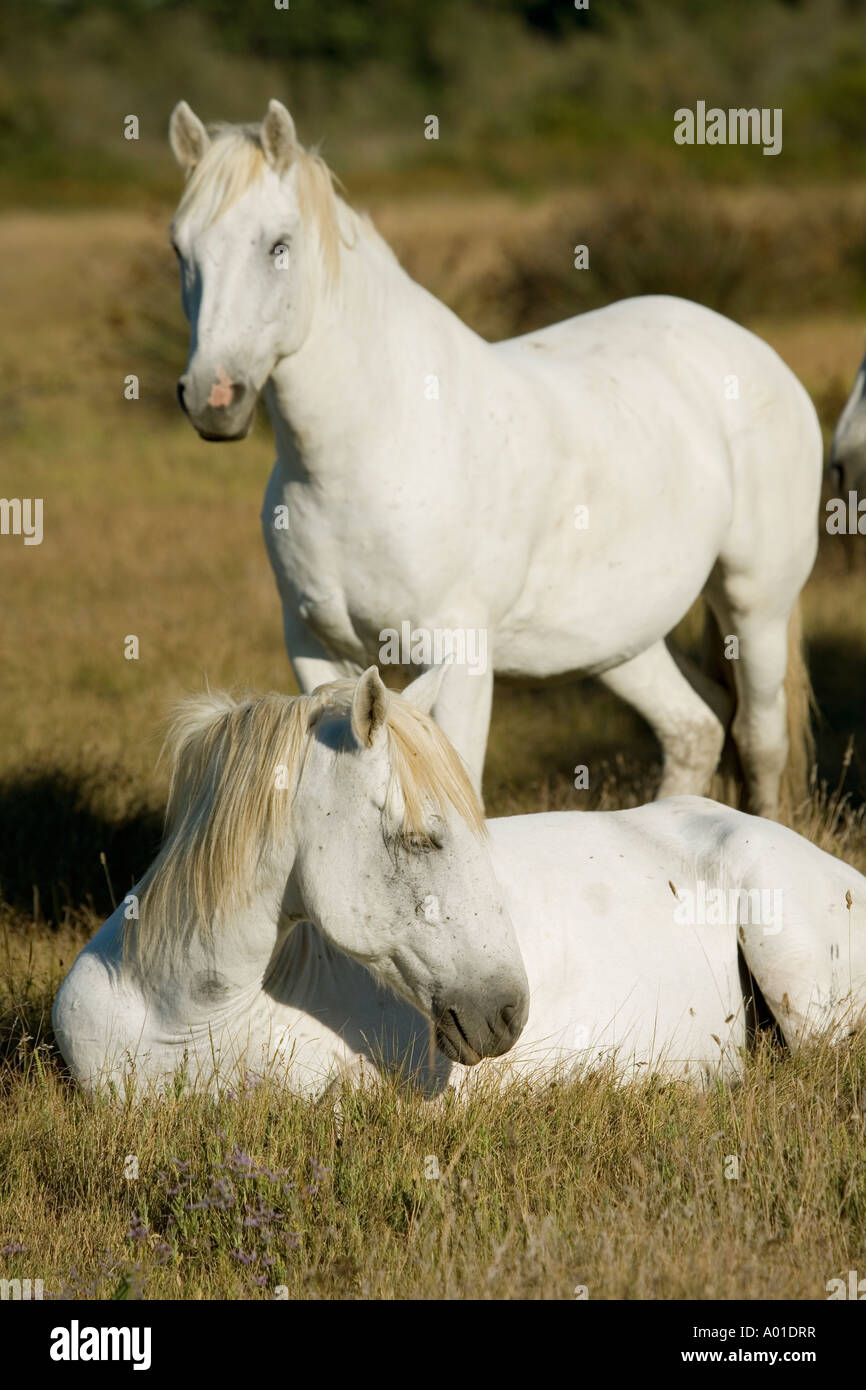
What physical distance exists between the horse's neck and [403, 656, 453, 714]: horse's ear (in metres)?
1.20

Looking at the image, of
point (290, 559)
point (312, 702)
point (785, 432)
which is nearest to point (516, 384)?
point (290, 559)

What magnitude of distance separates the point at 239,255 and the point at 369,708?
1.64 m

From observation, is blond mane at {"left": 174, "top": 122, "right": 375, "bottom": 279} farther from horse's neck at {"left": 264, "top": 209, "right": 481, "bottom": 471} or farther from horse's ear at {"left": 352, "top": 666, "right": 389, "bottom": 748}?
horse's ear at {"left": 352, "top": 666, "right": 389, "bottom": 748}

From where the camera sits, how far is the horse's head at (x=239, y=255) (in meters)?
3.95

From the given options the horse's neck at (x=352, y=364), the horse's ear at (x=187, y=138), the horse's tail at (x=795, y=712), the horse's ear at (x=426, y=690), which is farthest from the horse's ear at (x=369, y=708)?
the horse's tail at (x=795, y=712)

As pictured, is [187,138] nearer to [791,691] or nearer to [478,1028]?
[478,1028]

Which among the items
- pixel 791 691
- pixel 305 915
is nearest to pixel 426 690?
pixel 305 915

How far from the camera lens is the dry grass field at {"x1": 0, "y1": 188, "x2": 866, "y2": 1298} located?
288 cm

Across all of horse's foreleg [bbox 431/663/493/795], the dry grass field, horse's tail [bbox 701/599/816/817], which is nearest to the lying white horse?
the dry grass field

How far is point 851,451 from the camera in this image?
19.2ft

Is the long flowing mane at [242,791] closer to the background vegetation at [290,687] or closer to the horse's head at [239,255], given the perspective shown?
the background vegetation at [290,687]

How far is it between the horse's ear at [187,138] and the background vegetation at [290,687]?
154 centimetres

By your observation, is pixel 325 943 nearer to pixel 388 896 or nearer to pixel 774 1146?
pixel 388 896
